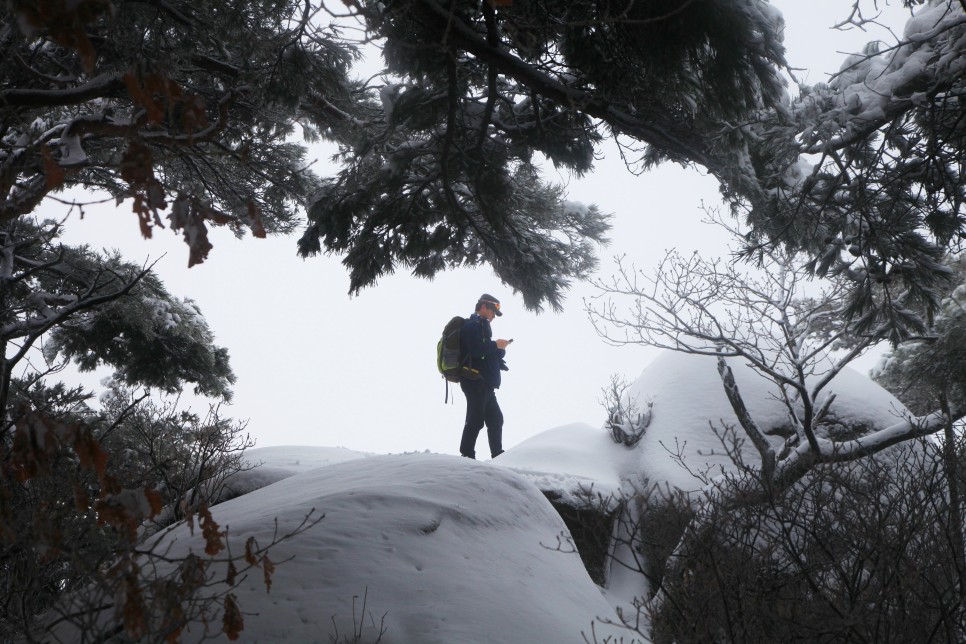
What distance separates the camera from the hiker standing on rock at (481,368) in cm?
692

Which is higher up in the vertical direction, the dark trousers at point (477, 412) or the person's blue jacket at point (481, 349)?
the person's blue jacket at point (481, 349)

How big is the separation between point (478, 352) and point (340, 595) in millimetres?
4301

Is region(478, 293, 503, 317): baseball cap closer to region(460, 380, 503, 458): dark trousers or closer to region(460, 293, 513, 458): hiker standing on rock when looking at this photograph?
region(460, 293, 513, 458): hiker standing on rock

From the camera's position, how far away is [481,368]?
6953mm

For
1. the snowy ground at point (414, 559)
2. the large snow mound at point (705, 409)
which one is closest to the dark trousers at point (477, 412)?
the snowy ground at point (414, 559)

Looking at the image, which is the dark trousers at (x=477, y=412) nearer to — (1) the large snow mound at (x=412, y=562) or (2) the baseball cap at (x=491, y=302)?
(2) the baseball cap at (x=491, y=302)

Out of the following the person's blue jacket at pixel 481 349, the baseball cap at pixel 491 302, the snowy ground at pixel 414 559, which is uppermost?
the baseball cap at pixel 491 302

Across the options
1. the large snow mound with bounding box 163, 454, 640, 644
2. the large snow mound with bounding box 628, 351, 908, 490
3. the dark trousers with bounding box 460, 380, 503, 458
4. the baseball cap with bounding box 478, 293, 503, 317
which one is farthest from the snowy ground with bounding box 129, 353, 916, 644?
the large snow mound with bounding box 628, 351, 908, 490

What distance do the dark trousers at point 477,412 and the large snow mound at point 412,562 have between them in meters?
2.40

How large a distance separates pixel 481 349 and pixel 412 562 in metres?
3.93

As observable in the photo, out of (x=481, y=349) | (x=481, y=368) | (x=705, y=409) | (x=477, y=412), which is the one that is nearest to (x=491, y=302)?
(x=481, y=349)

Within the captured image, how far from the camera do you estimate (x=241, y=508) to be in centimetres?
389

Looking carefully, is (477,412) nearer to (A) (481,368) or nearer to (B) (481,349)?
(A) (481,368)

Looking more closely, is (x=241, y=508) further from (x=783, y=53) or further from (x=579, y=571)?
(x=783, y=53)
